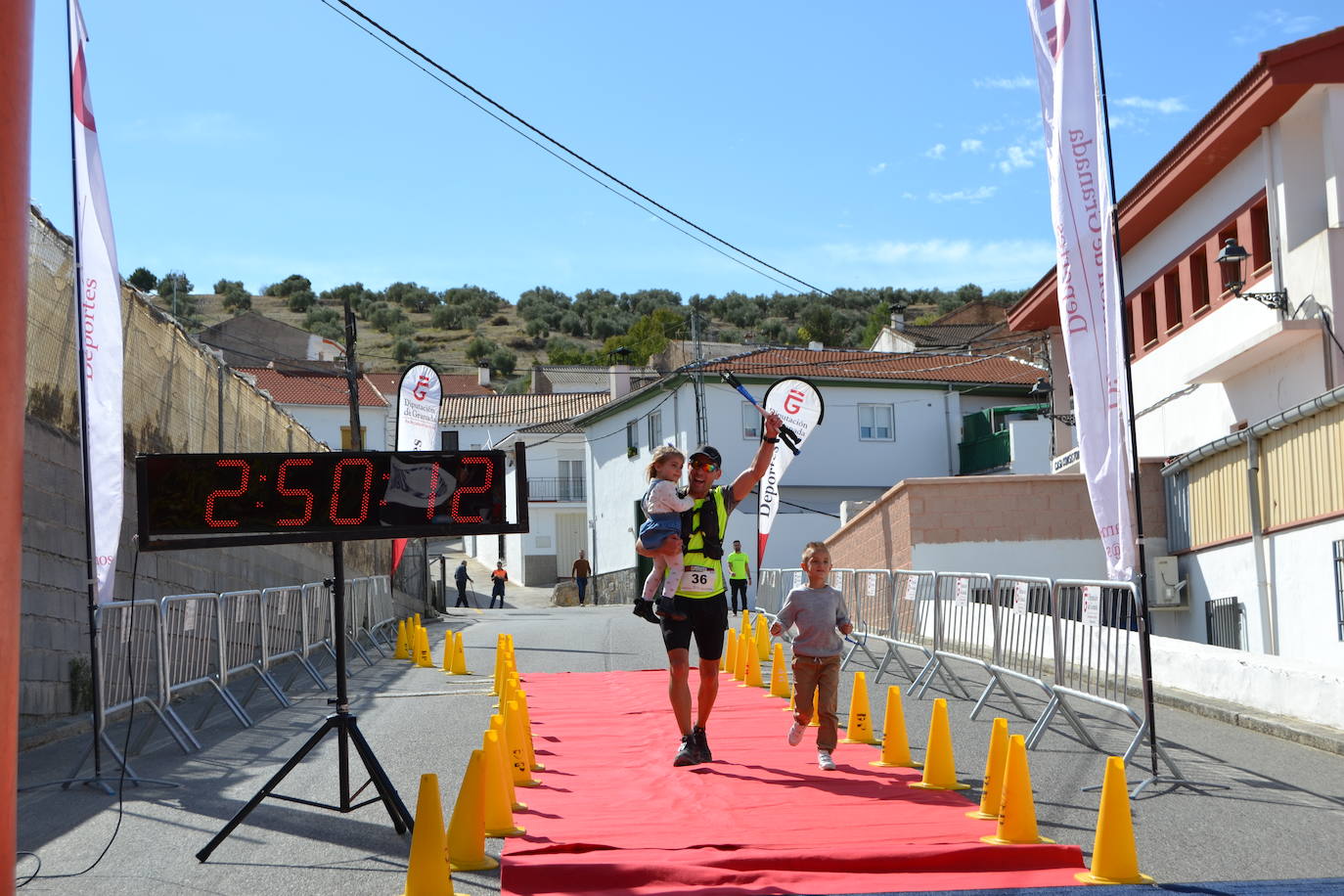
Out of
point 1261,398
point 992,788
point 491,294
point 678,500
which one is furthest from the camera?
point 491,294

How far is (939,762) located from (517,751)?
102 inches

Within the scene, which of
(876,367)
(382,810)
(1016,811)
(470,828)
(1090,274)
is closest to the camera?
(470,828)

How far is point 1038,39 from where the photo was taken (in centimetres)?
941

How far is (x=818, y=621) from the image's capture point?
9.08 m

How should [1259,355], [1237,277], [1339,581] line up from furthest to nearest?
[1237,277], [1259,355], [1339,581]

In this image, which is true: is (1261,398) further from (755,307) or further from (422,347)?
(755,307)

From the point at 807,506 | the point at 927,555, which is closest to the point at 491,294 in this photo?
the point at 807,506

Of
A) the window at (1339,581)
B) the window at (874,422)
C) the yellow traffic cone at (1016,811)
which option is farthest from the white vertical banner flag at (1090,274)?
the window at (874,422)

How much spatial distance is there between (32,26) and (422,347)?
411ft

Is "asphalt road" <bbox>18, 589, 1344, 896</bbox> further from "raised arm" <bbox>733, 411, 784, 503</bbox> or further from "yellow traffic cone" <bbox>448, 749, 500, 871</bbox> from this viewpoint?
"raised arm" <bbox>733, 411, 784, 503</bbox>

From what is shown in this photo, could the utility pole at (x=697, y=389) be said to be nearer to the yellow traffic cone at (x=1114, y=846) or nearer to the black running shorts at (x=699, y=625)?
the black running shorts at (x=699, y=625)

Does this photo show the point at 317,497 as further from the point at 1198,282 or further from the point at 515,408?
the point at 515,408

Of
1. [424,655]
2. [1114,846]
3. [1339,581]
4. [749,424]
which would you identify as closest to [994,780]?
[1114,846]

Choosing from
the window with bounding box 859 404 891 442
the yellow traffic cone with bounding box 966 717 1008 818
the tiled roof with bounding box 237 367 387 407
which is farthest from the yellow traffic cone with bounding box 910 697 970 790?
the tiled roof with bounding box 237 367 387 407
